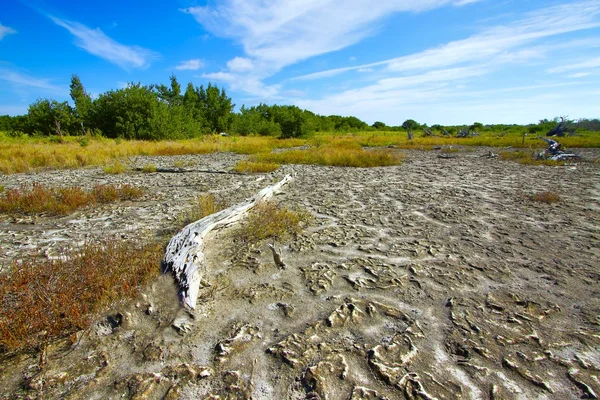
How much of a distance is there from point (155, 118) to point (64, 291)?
91.3 ft

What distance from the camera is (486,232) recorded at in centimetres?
538

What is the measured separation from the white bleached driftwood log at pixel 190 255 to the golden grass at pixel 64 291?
22 centimetres

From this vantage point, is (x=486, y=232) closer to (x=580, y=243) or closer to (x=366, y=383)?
(x=580, y=243)

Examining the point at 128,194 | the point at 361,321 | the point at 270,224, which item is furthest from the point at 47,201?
the point at 361,321

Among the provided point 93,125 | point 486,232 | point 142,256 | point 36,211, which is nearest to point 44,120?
point 93,125

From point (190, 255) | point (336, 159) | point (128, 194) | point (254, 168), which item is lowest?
point (190, 255)

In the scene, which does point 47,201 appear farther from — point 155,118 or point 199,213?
point 155,118

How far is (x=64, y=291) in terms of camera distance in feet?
9.68

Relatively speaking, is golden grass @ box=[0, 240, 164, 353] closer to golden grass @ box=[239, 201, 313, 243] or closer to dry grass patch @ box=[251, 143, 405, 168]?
golden grass @ box=[239, 201, 313, 243]

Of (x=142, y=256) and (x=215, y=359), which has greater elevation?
(x=142, y=256)

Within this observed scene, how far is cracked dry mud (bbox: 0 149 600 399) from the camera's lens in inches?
90.4

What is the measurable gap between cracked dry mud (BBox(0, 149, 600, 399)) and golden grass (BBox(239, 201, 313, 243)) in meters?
0.24

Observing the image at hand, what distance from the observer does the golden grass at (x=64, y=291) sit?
2.57 metres

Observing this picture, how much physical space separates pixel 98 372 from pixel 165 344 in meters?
0.51
